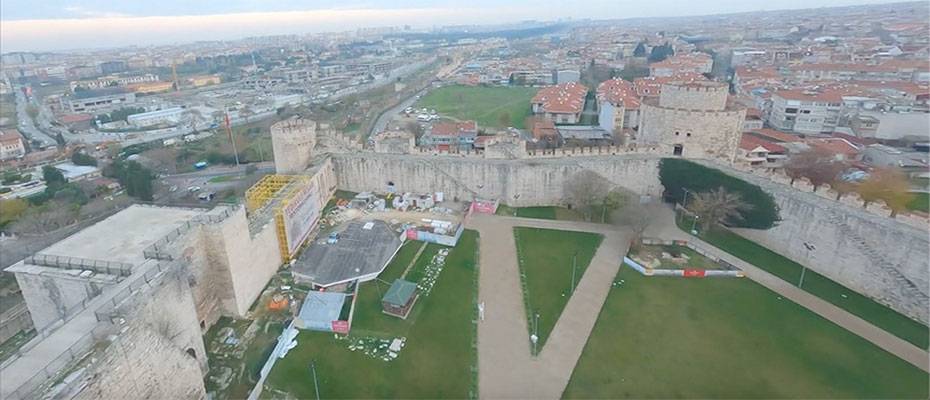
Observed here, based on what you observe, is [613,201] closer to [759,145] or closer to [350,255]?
[350,255]

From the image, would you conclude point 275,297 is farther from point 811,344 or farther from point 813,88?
point 813,88

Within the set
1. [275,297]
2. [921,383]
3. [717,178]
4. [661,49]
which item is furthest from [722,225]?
[661,49]

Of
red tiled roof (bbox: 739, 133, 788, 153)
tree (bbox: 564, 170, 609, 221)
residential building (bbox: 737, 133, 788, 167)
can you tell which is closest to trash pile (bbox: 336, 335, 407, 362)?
tree (bbox: 564, 170, 609, 221)

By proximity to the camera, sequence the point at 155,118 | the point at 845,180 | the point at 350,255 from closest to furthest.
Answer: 1. the point at 350,255
2. the point at 845,180
3. the point at 155,118

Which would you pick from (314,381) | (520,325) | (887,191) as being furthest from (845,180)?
(314,381)

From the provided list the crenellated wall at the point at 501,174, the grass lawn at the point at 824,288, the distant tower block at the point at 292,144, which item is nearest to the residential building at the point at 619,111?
the crenellated wall at the point at 501,174

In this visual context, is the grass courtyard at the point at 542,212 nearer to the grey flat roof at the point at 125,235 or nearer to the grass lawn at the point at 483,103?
the grey flat roof at the point at 125,235
